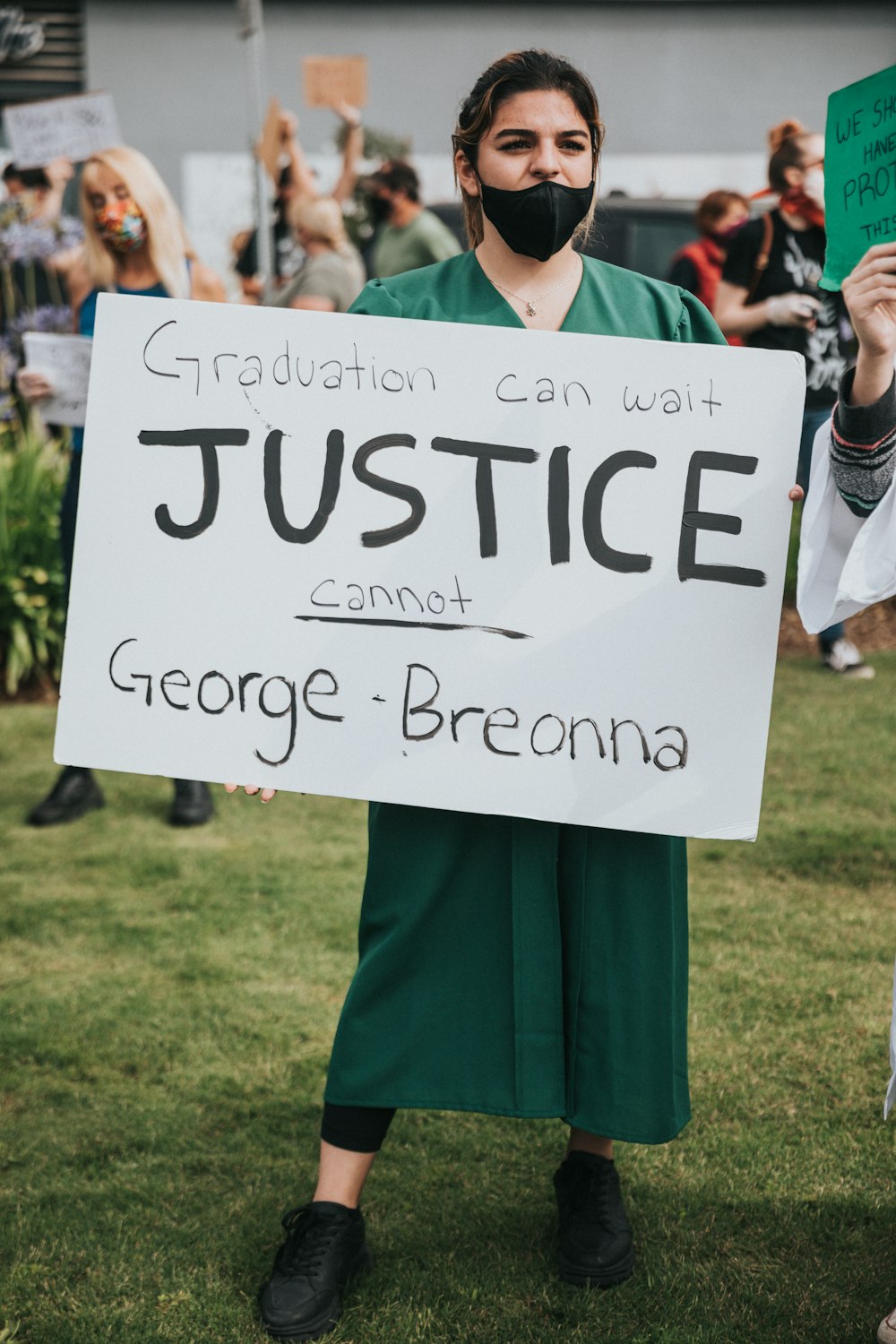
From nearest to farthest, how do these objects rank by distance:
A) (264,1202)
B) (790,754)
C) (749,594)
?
(749,594)
(264,1202)
(790,754)

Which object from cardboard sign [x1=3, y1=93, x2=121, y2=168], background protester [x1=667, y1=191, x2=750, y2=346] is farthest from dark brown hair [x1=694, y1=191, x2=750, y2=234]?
cardboard sign [x1=3, y1=93, x2=121, y2=168]

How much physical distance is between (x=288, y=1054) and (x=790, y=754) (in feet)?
8.68

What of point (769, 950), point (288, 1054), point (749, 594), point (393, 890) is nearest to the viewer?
point (749, 594)

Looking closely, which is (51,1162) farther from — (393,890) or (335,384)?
(335,384)

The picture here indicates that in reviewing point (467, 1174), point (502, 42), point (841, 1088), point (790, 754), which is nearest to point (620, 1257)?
point (467, 1174)

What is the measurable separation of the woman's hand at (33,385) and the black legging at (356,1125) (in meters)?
2.53

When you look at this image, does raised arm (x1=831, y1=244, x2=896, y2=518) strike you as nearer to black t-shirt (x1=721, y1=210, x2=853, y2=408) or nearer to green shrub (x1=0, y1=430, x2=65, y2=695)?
black t-shirt (x1=721, y1=210, x2=853, y2=408)

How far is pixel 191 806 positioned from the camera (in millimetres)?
4605

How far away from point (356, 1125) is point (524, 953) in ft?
1.40

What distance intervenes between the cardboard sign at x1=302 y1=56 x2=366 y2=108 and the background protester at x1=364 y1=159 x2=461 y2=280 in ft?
1.22

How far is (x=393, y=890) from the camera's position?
223 cm

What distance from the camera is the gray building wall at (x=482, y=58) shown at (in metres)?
12.3

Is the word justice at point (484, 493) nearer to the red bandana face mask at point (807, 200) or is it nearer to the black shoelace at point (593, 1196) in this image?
the black shoelace at point (593, 1196)

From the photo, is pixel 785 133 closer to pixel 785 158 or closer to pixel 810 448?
pixel 785 158
